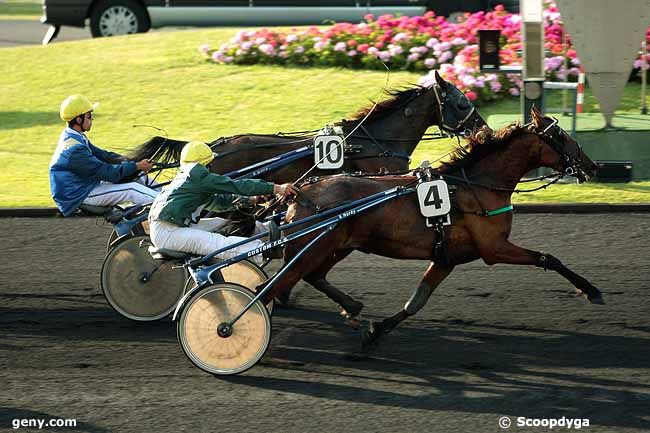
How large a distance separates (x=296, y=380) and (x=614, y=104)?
690 centimetres

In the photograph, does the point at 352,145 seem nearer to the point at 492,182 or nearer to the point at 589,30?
the point at 492,182

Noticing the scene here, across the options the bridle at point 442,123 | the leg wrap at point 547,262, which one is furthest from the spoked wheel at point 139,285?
the leg wrap at point 547,262

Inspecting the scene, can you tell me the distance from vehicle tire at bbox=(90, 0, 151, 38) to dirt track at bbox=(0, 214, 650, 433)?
9414 millimetres

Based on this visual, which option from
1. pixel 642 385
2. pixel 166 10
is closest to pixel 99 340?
pixel 642 385

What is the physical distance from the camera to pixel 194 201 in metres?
7.23

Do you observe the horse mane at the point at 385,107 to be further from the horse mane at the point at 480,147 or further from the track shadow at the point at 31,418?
the track shadow at the point at 31,418

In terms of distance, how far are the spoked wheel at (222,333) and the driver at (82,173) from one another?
1845 millimetres

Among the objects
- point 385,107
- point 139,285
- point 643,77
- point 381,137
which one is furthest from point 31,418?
point 643,77

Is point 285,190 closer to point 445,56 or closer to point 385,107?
point 385,107

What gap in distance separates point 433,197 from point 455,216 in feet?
0.83

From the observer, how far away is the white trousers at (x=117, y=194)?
27.9 feet

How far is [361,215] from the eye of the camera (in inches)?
287

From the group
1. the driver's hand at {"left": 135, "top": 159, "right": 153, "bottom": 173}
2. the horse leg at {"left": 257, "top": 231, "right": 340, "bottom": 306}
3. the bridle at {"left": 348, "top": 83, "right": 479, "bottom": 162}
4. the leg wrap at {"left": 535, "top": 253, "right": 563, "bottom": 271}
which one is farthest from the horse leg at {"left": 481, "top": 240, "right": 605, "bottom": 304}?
the driver's hand at {"left": 135, "top": 159, "right": 153, "bottom": 173}

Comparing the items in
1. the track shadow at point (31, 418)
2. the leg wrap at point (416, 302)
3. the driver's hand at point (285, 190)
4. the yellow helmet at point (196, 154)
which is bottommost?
the track shadow at point (31, 418)
